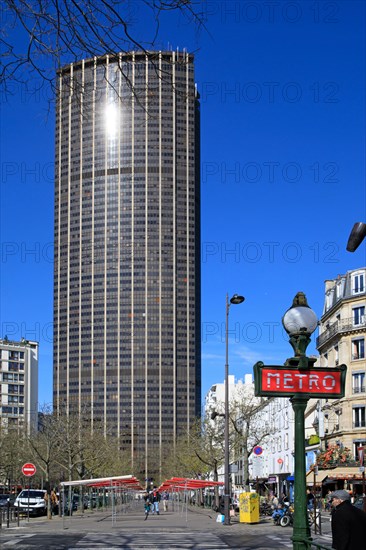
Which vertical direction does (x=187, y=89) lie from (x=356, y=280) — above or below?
below

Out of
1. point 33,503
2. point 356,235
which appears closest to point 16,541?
point 356,235

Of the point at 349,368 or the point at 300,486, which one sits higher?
the point at 349,368

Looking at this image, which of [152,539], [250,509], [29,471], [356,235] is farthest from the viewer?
[250,509]

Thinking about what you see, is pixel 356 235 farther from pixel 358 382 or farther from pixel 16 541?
pixel 358 382

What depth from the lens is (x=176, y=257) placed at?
195m

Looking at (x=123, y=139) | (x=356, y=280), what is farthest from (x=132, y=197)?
(x=356, y=280)

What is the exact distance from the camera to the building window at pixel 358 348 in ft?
224

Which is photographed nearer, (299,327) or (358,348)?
(299,327)

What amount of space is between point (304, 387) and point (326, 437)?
6242 centimetres

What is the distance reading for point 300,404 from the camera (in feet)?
37.5

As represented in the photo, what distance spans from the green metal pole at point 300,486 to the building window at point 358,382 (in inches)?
2221

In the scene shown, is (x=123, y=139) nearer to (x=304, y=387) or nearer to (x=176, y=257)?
(x=176, y=257)

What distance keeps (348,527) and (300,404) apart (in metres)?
2.21

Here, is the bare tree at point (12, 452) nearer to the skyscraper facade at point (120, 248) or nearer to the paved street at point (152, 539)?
the paved street at point (152, 539)
